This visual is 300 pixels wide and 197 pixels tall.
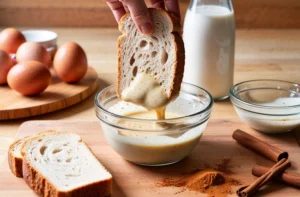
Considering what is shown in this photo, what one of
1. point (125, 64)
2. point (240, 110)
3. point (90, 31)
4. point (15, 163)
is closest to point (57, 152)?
point (15, 163)

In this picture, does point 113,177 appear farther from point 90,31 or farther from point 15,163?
point 90,31

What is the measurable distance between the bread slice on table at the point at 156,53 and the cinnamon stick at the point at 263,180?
0.34m

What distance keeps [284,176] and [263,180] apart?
0.07 meters

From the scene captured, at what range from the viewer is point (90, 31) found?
287cm

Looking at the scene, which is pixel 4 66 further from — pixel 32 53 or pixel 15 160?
pixel 15 160

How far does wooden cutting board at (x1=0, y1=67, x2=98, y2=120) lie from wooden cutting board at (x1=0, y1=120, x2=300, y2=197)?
11 cm

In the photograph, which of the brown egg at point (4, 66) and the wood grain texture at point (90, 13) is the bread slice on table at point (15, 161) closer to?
the brown egg at point (4, 66)

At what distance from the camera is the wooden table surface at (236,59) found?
1848 mm

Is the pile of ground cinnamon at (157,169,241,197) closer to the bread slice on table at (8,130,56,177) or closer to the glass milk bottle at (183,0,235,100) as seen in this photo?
the bread slice on table at (8,130,56,177)

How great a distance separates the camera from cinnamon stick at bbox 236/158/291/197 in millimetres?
1300

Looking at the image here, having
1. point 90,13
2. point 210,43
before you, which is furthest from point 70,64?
point 90,13

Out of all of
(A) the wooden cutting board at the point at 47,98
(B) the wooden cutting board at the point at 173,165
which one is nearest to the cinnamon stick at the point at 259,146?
(B) the wooden cutting board at the point at 173,165

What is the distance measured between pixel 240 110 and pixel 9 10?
1.72m

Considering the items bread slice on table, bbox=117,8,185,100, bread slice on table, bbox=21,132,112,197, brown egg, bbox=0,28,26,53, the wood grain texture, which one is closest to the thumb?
bread slice on table, bbox=117,8,185,100
